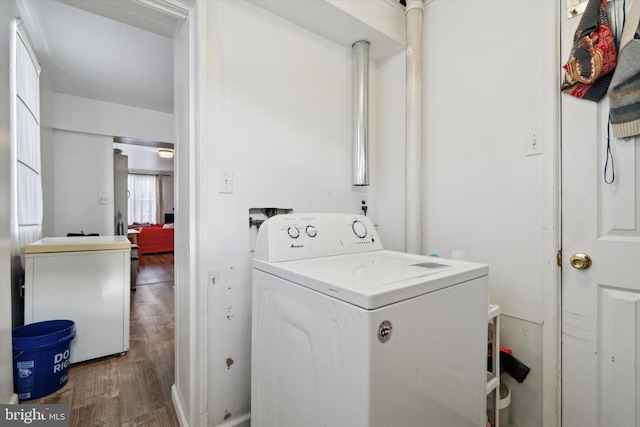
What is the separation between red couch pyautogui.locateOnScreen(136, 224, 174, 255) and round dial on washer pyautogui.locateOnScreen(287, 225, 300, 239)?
21.1 feet

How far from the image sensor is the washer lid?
→ 2.39 feet

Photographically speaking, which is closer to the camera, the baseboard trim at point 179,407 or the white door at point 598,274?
the white door at point 598,274

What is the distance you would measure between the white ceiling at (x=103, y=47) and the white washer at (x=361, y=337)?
1178 millimetres

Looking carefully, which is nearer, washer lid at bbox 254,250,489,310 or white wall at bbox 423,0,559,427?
washer lid at bbox 254,250,489,310

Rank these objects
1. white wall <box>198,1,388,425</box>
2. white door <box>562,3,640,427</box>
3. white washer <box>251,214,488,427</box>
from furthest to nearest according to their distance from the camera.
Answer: white wall <box>198,1,388,425</box>
white door <box>562,3,640,427</box>
white washer <box>251,214,488,427</box>

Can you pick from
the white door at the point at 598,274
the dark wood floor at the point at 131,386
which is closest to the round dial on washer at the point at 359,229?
the white door at the point at 598,274

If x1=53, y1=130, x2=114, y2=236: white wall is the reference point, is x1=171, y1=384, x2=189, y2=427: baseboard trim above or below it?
below

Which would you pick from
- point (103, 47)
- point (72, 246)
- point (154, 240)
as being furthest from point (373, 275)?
point (154, 240)

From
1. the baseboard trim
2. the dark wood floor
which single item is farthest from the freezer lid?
the baseboard trim

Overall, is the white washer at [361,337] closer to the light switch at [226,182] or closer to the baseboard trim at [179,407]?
the light switch at [226,182]

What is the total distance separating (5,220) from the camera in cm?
140

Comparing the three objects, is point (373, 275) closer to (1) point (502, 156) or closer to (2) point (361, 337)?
(2) point (361, 337)

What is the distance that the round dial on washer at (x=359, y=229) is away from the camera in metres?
1.37

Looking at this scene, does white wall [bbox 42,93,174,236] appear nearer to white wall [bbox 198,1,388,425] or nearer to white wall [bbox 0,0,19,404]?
white wall [bbox 0,0,19,404]
